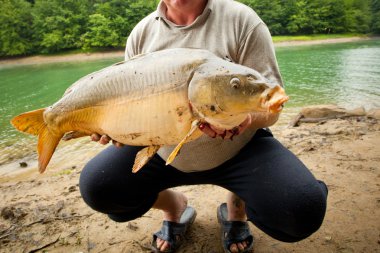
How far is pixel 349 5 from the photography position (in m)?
58.0

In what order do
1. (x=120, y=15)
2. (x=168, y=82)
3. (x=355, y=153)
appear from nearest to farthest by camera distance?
1. (x=168, y=82)
2. (x=355, y=153)
3. (x=120, y=15)

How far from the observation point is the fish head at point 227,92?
1553mm

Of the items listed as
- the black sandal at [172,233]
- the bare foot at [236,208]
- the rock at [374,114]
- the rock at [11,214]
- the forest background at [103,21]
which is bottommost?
the forest background at [103,21]

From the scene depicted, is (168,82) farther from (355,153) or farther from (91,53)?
(91,53)

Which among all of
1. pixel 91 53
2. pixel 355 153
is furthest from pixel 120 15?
pixel 355 153

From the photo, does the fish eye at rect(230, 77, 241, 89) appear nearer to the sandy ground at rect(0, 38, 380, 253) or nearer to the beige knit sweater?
the beige knit sweater

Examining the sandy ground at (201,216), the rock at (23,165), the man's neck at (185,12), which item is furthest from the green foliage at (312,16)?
the man's neck at (185,12)

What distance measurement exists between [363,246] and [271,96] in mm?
1714

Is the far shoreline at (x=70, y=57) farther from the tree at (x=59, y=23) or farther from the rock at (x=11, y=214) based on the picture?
the rock at (x=11, y=214)

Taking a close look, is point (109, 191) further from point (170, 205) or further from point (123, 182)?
point (170, 205)

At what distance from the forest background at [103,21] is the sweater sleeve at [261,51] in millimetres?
43432

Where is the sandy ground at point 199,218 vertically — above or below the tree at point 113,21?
above

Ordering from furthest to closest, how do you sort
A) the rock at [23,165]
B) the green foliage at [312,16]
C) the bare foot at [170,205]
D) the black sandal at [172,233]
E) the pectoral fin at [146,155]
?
1. the green foliage at [312,16]
2. the rock at [23,165]
3. the bare foot at [170,205]
4. the black sandal at [172,233]
5. the pectoral fin at [146,155]

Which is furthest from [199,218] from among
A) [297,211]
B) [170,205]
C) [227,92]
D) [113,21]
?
[113,21]
